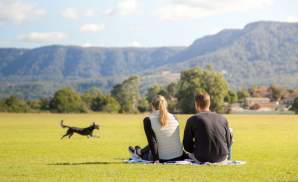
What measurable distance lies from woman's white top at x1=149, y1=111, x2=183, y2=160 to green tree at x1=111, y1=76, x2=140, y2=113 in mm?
112670

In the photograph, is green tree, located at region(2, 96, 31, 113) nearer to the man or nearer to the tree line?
the tree line

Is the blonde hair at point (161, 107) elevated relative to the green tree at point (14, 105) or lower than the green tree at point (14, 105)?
elevated

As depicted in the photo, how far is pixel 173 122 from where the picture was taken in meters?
15.5

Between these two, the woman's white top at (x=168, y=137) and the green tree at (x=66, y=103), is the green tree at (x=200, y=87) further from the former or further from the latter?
the woman's white top at (x=168, y=137)

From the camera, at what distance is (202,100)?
14.3 m

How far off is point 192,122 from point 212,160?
1.10m

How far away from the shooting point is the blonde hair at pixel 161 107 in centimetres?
1477

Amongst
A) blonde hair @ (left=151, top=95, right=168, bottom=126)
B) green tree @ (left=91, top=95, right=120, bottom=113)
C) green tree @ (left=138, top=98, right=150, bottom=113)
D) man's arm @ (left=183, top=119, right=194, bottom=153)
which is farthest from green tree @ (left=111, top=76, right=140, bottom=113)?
man's arm @ (left=183, top=119, right=194, bottom=153)

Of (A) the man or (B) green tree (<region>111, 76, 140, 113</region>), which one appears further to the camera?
(B) green tree (<region>111, 76, 140, 113</region>)

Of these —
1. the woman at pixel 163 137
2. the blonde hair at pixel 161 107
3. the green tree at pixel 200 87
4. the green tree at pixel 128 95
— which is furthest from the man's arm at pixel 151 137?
the green tree at pixel 128 95

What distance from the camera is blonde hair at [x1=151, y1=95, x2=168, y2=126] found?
14773mm

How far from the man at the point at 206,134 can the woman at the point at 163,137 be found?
2.32 ft

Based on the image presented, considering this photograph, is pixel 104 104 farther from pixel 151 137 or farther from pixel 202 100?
pixel 202 100

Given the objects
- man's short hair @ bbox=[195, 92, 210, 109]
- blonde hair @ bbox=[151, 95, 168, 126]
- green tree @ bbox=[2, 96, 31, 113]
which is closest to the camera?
man's short hair @ bbox=[195, 92, 210, 109]
